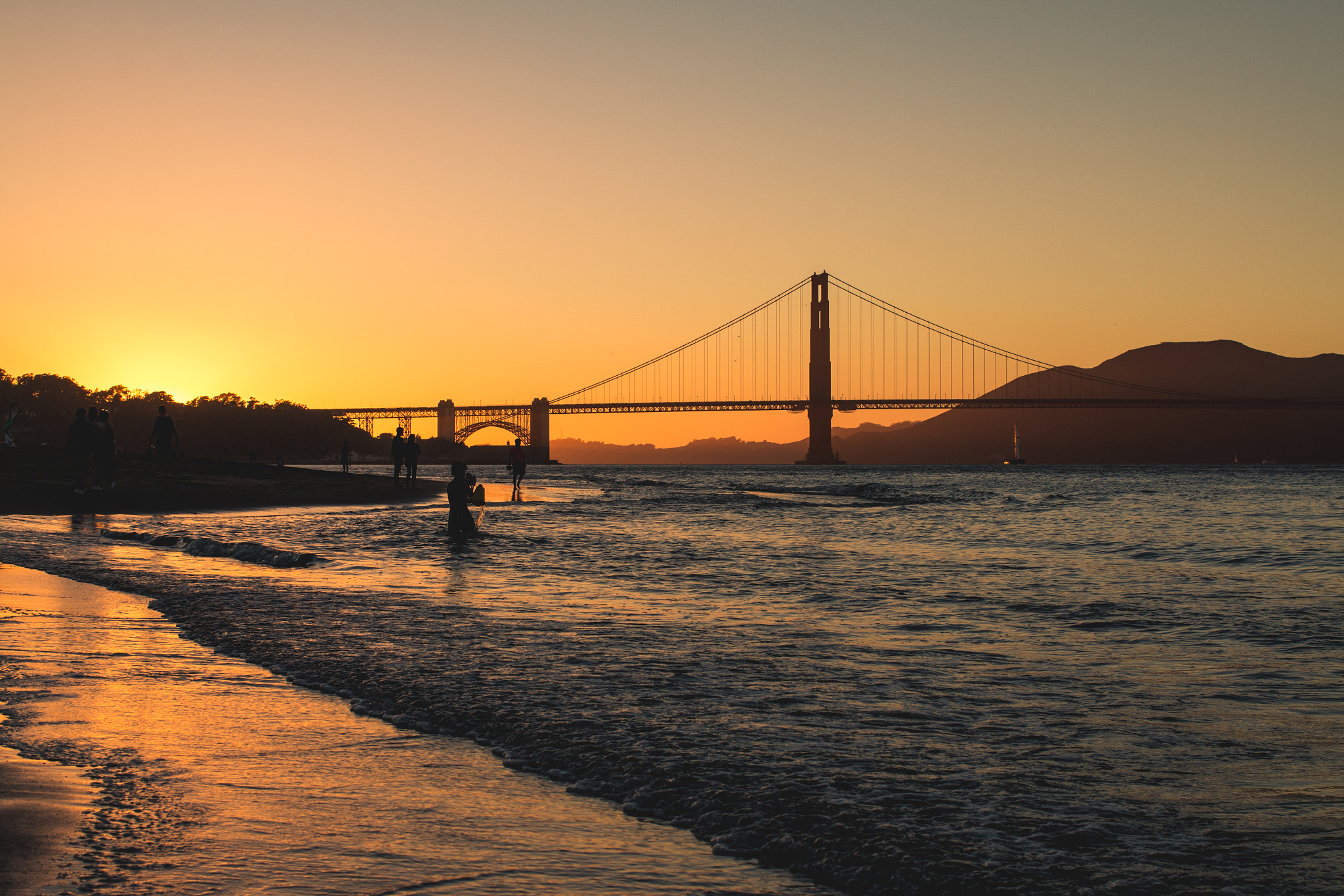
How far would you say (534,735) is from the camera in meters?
4.01

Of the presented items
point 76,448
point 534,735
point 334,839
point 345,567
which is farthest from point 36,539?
point 334,839

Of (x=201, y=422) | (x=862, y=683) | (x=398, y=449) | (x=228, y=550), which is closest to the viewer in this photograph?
(x=862, y=683)

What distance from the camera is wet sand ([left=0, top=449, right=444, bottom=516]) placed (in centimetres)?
1883

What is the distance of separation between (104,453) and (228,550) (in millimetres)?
9969

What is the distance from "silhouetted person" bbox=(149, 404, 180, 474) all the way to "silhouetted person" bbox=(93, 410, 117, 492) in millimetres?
1643

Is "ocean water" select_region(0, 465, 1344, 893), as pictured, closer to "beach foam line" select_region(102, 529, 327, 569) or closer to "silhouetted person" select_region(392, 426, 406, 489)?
"beach foam line" select_region(102, 529, 327, 569)

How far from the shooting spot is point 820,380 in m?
105

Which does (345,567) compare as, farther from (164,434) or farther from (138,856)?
(164,434)

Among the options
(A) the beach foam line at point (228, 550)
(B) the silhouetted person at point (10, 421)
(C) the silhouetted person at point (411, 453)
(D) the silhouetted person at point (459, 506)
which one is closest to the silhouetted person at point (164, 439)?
(B) the silhouetted person at point (10, 421)

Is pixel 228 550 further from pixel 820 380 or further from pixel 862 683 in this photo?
pixel 820 380

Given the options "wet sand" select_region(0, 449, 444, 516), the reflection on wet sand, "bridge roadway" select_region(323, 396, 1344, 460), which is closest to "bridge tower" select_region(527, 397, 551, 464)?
"bridge roadway" select_region(323, 396, 1344, 460)

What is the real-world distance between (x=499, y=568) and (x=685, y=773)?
25.1 ft

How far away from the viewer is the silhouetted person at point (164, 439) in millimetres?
22516

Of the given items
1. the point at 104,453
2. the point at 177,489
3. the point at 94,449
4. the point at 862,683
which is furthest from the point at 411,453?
the point at 862,683
